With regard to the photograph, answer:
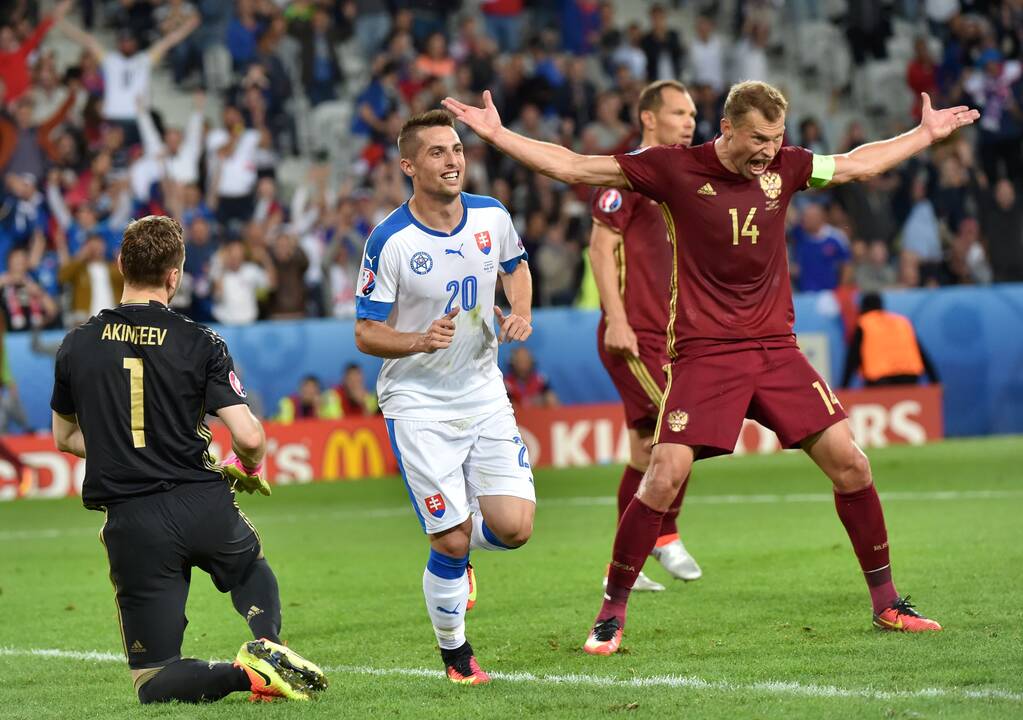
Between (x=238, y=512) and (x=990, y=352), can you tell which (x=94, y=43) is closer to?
(x=990, y=352)

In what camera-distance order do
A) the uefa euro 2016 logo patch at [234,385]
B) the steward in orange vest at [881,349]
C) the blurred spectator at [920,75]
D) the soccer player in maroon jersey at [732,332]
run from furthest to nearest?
the blurred spectator at [920,75], the steward in orange vest at [881,349], the soccer player in maroon jersey at [732,332], the uefa euro 2016 logo patch at [234,385]

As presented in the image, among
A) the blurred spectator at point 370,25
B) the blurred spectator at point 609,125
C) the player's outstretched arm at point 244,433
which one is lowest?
the player's outstretched arm at point 244,433

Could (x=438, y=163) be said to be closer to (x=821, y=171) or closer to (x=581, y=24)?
(x=821, y=171)

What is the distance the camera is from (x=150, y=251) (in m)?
5.93

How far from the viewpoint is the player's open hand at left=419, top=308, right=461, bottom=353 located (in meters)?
6.37

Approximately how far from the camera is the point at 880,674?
19.9 feet

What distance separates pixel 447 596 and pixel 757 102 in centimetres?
243

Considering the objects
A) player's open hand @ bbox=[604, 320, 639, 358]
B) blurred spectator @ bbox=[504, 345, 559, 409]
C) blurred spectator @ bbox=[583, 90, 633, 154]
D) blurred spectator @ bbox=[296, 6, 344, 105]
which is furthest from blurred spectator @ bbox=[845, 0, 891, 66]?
player's open hand @ bbox=[604, 320, 639, 358]

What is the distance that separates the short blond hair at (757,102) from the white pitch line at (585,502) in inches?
273

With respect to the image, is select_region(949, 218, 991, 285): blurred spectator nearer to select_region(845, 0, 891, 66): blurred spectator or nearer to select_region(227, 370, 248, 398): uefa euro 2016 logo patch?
select_region(845, 0, 891, 66): blurred spectator

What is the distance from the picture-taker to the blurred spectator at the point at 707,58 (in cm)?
2325

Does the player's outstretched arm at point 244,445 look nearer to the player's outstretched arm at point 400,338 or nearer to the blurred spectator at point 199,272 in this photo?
the player's outstretched arm at point 400,338

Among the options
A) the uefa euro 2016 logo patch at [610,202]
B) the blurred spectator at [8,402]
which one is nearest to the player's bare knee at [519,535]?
the uefa euro 2016 logo patch at [610,202]

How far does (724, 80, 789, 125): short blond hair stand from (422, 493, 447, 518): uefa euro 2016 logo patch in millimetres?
2034
